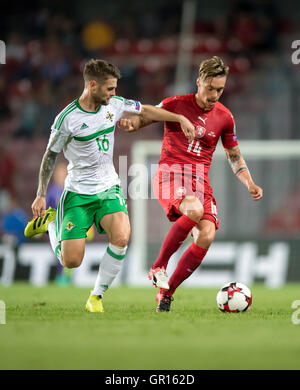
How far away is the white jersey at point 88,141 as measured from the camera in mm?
6359

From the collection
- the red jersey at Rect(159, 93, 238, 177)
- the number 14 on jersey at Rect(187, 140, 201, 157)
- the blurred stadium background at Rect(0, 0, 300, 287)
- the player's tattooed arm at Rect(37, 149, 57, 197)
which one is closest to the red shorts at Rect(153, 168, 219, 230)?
the red jersey at Rect(159, 93, 238, 177)

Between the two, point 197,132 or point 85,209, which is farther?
point 197,132

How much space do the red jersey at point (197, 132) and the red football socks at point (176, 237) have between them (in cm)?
65

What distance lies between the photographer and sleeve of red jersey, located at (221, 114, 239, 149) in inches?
274

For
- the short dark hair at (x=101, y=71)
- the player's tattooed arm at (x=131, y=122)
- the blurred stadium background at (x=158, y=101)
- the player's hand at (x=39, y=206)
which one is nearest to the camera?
the player's hand at (x=39, y=206)

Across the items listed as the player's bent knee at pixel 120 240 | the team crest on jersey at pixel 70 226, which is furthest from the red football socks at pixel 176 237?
the team crest on jersey at pixel 70 226

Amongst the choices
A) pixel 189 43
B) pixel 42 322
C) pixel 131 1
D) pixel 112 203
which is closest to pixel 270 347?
pixel 42 322

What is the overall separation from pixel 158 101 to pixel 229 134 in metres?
8.93

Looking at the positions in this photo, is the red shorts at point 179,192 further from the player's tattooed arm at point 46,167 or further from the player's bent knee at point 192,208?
the player's tattooed arm at point 46,167

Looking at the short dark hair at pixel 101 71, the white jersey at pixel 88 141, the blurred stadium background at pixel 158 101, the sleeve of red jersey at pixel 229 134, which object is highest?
the blurred stadium background at pixel 158 101

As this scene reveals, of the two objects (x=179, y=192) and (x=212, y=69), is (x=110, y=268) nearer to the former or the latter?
(x=179, y=192)

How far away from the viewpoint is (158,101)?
1580 centimetres

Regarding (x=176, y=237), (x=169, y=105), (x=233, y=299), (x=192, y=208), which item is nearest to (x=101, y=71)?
(x=169, y=105)

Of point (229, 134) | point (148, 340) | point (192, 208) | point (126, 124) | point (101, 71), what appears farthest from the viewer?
point (229, 134)
